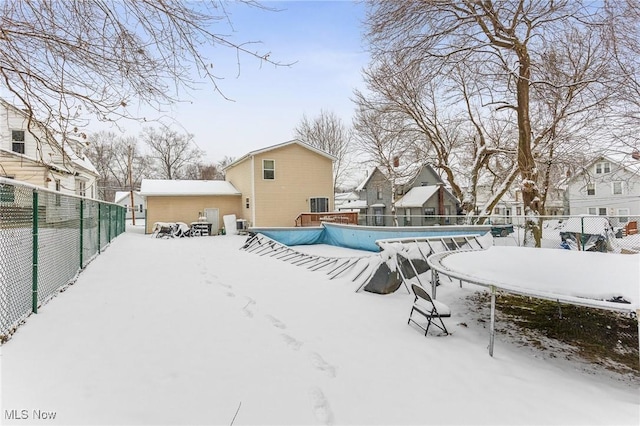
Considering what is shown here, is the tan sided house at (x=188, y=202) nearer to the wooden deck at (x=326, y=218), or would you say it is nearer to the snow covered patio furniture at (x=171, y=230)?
the snow covered patio furniture at (x=171, y=230)

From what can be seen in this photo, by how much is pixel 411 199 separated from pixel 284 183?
39.2 ft

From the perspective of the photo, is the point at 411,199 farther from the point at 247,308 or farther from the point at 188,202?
the point at 247,308

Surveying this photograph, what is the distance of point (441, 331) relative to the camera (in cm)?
425

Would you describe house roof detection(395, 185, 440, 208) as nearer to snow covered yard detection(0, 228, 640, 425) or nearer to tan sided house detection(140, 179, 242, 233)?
tan sided house detection(140, 179, 242, 233)

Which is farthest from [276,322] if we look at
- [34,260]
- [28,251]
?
[28,251]

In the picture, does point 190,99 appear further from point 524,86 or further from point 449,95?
point 449,95

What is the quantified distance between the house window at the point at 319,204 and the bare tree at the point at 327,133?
489 inches

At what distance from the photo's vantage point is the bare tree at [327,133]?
102ft

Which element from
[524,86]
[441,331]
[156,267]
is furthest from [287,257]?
[524,86]

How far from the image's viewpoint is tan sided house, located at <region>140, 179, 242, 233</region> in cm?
1809

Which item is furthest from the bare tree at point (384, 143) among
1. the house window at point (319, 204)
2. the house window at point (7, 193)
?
the house window at point (7, 193)

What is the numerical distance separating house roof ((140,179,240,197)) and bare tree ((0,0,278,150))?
51.4 ft

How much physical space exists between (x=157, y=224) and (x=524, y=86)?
17.1 m

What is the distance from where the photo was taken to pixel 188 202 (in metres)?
18.7
